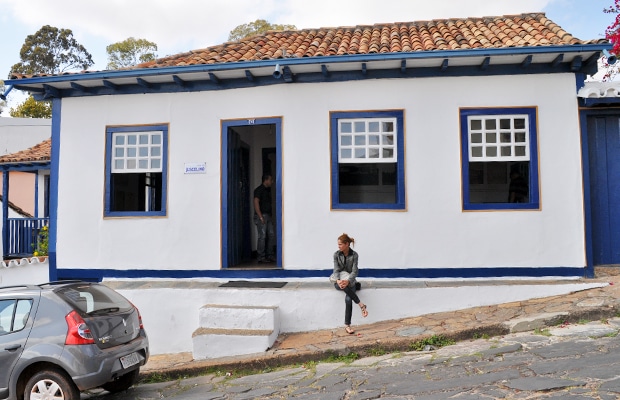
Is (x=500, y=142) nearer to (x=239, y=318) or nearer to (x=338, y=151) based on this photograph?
(x=338, y=151)

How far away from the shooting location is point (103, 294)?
5.54 meters

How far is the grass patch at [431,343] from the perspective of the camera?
5.95 metres

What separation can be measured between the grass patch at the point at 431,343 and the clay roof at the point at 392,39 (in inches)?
160

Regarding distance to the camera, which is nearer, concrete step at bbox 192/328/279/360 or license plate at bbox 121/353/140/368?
license plate at bbox 121/353/140/368

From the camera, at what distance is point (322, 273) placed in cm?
768

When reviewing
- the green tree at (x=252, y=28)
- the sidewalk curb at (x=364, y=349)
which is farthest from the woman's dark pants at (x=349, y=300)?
the green tree at (x=252, y=28)

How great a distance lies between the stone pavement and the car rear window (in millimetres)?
1275

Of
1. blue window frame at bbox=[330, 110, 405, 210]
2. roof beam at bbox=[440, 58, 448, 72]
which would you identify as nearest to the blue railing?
blue window frame at bbox=[330, 110, 405, 210]

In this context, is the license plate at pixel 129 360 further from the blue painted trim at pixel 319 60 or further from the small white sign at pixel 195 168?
the blue painted trim at pixel 319 60

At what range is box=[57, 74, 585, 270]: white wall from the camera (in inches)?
289

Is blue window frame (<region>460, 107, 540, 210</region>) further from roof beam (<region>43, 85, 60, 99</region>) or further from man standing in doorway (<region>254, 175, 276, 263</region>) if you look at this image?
roof beam (<region>43, 85, 60, 99</region>)

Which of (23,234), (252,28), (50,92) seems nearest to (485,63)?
(50,92)

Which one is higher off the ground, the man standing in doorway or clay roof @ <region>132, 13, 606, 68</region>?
clay roof @ <region>132, 13, 606, 68</region>

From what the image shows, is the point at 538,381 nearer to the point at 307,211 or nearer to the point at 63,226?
the point at 307,211
